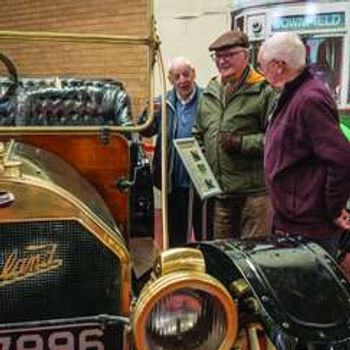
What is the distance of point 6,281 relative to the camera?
1725 millimetres

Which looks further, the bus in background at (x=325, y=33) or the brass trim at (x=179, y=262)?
the bus in background at (x=325, y=33)

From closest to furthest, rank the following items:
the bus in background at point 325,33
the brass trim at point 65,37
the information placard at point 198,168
Answer: 1. the brass trim at point 65,37
2. the information placard at point 198,168
3. the bus in background at point 325,33

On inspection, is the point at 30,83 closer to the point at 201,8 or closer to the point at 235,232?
the point at 235,232

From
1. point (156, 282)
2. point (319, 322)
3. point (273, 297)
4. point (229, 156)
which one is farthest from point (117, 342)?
point (229, 156)

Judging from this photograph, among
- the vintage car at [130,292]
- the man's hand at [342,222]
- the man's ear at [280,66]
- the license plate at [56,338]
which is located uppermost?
the man's ear at [280,66]

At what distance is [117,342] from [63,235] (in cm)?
33

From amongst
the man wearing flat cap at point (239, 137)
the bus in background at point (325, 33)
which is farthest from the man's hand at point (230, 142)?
the bus in background at point (325, 33)

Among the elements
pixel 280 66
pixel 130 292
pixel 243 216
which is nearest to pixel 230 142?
pixel 243 216

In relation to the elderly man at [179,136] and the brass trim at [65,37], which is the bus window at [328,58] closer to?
the elderly man at [179,136]

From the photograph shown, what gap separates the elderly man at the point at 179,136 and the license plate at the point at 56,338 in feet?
7.71

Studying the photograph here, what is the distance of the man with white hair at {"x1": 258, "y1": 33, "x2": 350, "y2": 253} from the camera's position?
8.84 feet

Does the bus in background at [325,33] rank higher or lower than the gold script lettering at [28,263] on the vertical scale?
higher

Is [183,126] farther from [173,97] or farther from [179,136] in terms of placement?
[173,97]

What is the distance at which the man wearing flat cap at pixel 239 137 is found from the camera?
142 inches
